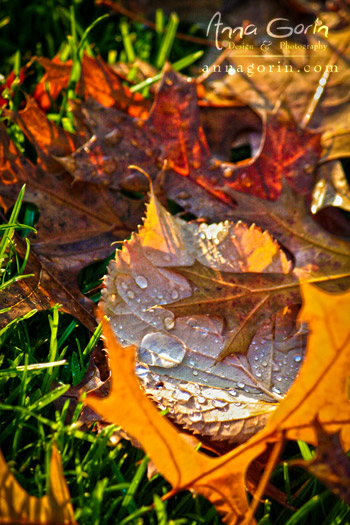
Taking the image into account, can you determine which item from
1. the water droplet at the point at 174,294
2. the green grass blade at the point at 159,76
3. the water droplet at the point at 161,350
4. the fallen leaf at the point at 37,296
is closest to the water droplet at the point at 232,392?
the water droplet at the point at 161,350

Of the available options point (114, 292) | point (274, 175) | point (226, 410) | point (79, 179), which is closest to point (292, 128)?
point (274, 175)

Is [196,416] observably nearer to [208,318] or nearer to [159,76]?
[208,318]

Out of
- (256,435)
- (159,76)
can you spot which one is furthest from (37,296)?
(159,76)

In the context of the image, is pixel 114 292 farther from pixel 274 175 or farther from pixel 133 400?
pixel 274 175

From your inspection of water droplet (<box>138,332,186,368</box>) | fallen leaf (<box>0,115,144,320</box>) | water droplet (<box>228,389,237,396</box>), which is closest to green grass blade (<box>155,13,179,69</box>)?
fallen leaf (<box>0,115,144,320</box>)

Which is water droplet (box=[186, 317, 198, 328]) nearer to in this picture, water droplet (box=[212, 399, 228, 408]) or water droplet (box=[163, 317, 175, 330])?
water droplet (box=[163, 317, 175, 330])

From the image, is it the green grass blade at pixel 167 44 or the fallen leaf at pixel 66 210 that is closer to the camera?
the fallen leaf at pixel 66 210

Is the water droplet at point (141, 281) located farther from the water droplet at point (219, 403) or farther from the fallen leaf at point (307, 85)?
the fallen leaf at point (307, 85)
